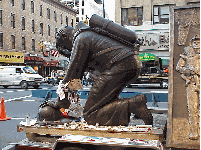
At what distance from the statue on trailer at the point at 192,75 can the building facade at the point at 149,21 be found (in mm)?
25343

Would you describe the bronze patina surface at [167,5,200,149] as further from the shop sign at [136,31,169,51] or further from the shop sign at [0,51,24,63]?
the shop sign at [0,51,24,63]

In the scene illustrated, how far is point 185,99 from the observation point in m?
3.27

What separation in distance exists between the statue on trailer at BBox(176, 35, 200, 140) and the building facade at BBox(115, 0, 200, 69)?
83.1 ft

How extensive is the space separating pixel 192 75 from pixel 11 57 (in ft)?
109

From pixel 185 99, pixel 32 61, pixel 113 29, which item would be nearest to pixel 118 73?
pixel 113 29

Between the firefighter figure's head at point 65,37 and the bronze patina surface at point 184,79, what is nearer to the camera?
the bronze patina surface at point 184,79

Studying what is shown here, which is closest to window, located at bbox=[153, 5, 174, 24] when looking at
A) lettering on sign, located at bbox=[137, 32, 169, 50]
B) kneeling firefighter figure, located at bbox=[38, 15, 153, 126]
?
lettering on sign, located at bbox=[137, 32, 169, 50]

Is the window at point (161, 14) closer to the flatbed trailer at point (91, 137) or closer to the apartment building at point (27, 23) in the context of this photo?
the apartment building at point (27, 23)

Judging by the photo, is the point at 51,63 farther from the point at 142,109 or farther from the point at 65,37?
the point at 142,109

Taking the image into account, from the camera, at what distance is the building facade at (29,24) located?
33594 mm

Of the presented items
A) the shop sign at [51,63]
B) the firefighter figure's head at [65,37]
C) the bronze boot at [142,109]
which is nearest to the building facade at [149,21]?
the shop sign at [51,63]

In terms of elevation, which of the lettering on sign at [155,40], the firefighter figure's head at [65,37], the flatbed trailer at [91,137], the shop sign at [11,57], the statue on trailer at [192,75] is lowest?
the flatbed trailer at [91,137]

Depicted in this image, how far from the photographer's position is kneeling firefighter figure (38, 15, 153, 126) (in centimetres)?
404

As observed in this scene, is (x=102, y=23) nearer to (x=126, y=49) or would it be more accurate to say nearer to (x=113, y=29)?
(x=113, y=29)
